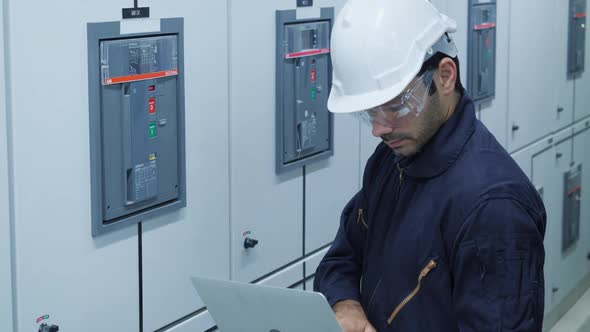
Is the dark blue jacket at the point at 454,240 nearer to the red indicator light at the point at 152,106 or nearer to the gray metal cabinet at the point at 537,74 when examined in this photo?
the red indicator light at the point at 152,106

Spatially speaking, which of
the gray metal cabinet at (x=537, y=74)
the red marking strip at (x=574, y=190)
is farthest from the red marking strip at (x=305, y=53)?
the red marking strip at (x=574, y=190)

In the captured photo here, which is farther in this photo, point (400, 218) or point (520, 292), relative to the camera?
point (400, 218)

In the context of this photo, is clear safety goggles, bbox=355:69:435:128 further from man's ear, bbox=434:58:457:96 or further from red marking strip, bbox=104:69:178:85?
red marking strip, bbox=104:69:178:85

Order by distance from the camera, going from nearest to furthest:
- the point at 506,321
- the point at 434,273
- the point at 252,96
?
the point at 506,321 < the point at 434,273 < the point at 252,96

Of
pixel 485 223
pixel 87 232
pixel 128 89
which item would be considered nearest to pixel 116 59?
pixel 128 89

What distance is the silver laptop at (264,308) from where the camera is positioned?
77.7 inches

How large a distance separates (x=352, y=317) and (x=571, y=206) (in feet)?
13.1

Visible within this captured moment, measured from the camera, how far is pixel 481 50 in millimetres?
4637

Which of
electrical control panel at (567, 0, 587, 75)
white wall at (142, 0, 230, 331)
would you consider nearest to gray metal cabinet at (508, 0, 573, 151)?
electrical control panel at (567, 0, 587, 75)

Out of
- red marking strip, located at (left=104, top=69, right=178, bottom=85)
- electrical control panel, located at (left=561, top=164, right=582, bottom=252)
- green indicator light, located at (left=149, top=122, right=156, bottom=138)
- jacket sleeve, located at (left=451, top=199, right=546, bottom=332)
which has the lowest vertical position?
electrical control panel, located at (left=561, top=164, right=582, bottom=252)

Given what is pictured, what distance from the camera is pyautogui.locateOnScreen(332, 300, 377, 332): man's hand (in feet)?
7.20

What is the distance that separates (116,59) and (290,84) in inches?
36.3

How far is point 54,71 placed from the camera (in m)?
2.27

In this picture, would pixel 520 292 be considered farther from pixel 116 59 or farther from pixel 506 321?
pixel 116 59
